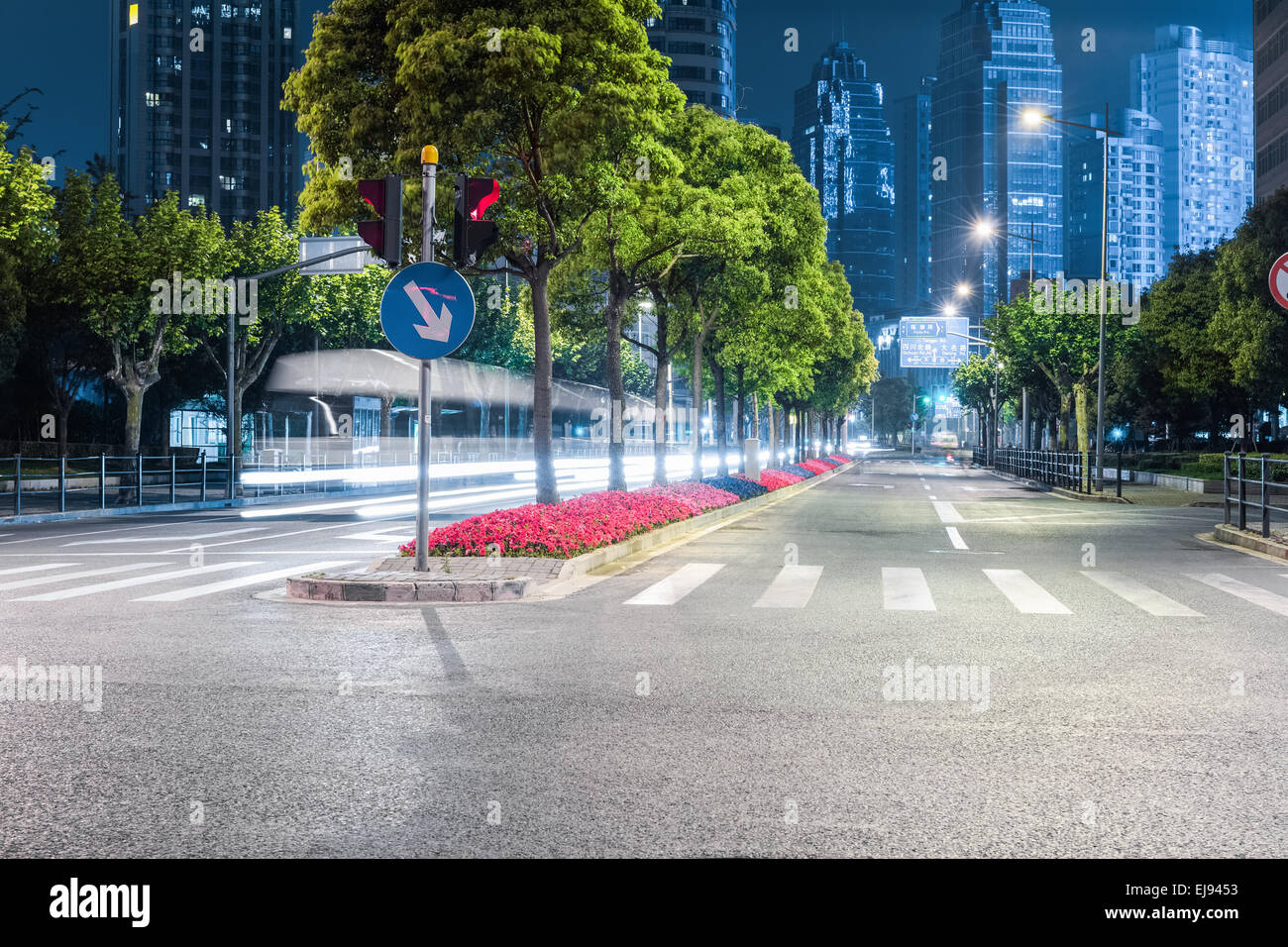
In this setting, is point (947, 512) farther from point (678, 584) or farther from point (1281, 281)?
point (678, 584)

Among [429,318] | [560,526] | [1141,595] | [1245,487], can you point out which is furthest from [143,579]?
[1245,487]

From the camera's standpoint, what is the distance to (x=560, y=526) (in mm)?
15867

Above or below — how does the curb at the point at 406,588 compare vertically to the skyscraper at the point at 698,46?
below

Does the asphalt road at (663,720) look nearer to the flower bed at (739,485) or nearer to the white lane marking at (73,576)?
the white lane marking at (73,576)

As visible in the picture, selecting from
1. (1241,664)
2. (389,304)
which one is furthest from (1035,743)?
(389,304)

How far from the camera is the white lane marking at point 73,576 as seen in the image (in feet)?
44.2

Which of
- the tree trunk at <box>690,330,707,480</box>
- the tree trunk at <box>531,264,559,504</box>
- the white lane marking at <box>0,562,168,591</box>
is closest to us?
the white lane marking at <box>0,562,168,591</box>

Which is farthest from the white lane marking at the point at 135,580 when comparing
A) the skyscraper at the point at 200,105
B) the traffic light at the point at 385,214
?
the skyscraper at the point at 200,105

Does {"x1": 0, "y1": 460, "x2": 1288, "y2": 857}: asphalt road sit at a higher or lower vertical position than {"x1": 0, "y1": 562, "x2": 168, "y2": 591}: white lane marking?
higher

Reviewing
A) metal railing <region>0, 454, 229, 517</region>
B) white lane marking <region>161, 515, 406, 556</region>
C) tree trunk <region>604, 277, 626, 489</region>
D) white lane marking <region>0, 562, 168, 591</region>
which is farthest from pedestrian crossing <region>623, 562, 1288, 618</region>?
metal railing <region>0, 454, 229, 517</region>

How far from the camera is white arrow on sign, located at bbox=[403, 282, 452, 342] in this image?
12.7 metres

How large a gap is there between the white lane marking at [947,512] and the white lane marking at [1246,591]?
10.8 meters

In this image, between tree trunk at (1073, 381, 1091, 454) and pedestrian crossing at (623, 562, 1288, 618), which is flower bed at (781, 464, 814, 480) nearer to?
tree trunk at (1073, 381, 1091, 454)

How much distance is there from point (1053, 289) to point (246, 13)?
128 metres
